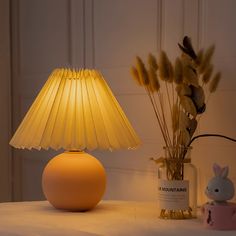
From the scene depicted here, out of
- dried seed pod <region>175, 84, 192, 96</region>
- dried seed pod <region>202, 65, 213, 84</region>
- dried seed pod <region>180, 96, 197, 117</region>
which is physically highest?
dried seed pod <region>202, 65, 213, 84</region>

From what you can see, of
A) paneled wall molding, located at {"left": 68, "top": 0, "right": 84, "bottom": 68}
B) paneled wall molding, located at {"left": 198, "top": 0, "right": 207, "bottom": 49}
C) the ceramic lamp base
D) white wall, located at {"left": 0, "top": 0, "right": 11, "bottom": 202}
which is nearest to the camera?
the ceramic lamp base

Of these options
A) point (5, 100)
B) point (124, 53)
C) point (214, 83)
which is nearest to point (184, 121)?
point (214, 83)

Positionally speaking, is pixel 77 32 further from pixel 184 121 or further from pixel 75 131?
pixel 184 121

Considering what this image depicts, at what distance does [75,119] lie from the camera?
144 centimetres

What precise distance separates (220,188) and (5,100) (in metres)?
1.29

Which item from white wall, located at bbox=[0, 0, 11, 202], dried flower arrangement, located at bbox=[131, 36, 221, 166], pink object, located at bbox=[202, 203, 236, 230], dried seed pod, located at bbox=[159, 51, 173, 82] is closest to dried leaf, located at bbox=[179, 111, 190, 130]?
dried flower arrangement, located at bbox=[131, 36, 221, 166]

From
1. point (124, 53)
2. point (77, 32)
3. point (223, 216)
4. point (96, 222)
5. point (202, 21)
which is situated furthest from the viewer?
Result: point (77, 32)

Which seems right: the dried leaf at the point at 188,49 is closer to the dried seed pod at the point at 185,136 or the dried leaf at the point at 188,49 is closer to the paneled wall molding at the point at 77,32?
the dried seed pod at the point at 185,136

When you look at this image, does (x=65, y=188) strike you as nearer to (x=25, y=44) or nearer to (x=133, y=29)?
(x=133, y=29)

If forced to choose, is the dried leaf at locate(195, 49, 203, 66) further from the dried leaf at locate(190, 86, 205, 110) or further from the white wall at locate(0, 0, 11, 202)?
the white wall at locate(0, 0, 11, 202)

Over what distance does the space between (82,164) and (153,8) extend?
1.94 feet

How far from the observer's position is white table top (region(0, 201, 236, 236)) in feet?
3.96

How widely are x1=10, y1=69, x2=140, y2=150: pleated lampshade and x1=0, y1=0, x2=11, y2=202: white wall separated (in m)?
0.81

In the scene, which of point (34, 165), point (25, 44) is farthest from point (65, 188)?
point (25, 44)
